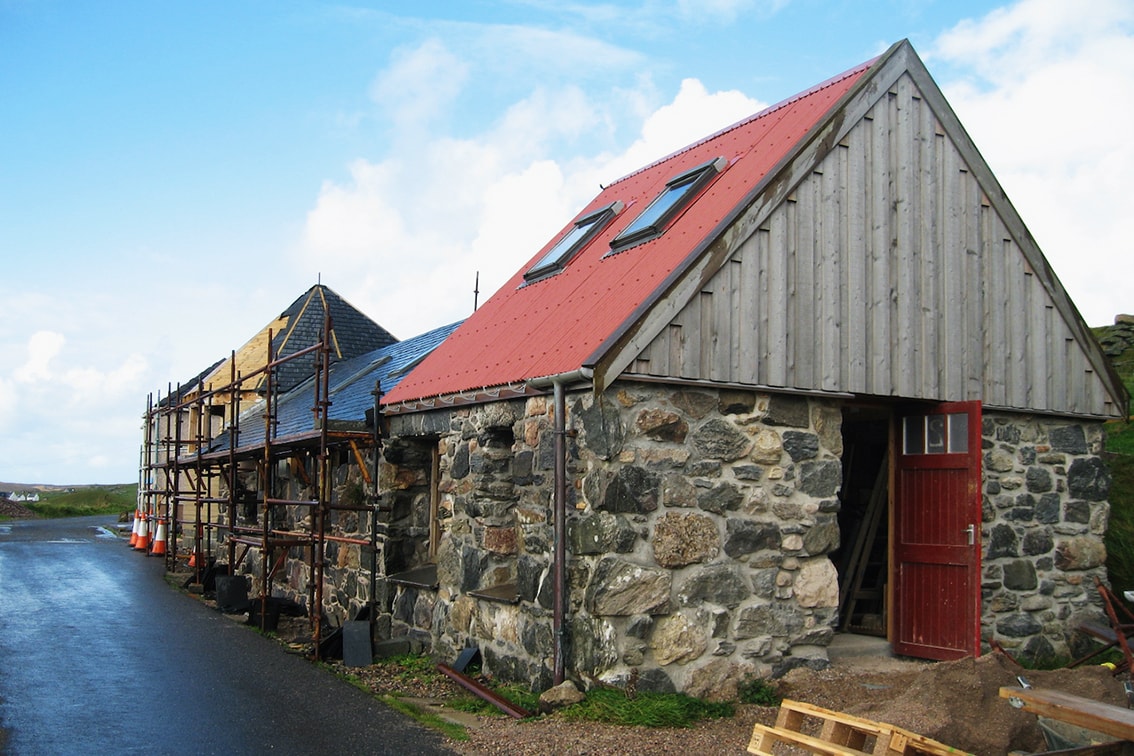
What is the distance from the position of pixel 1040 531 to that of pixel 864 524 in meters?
1.81

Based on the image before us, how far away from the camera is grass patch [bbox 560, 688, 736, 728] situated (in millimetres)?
7578

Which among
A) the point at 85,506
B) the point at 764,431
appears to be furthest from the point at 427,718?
the point at 85,506

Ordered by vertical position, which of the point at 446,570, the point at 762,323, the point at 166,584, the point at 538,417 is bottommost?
the point at 166,584

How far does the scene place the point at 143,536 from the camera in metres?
25.8

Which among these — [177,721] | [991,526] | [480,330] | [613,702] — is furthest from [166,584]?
[991,526]

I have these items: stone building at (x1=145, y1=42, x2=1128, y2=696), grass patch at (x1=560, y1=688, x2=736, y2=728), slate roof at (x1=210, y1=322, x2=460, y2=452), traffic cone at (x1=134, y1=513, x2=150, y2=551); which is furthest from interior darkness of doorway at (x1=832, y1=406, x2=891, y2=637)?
traffic cone at (x1=134, y1=513, x2=150, y2=551)

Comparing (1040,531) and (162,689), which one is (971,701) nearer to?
(1040,531)

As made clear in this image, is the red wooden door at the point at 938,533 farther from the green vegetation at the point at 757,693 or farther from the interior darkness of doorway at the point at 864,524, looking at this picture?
the green vegetation at the point at 757,693

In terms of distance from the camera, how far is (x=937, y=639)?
9.19 m

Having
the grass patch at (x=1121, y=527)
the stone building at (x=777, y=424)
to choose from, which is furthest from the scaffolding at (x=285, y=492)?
the grass patch at (x=1121, y=527)

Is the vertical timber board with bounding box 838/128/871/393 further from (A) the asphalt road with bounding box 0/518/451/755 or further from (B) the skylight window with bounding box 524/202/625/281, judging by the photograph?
(A) the asphalt road with bounding box 0/518/451/755

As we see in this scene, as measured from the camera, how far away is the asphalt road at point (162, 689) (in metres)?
7.56

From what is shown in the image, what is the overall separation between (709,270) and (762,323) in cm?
68

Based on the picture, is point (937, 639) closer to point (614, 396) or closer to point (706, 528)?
point (706, 528)
